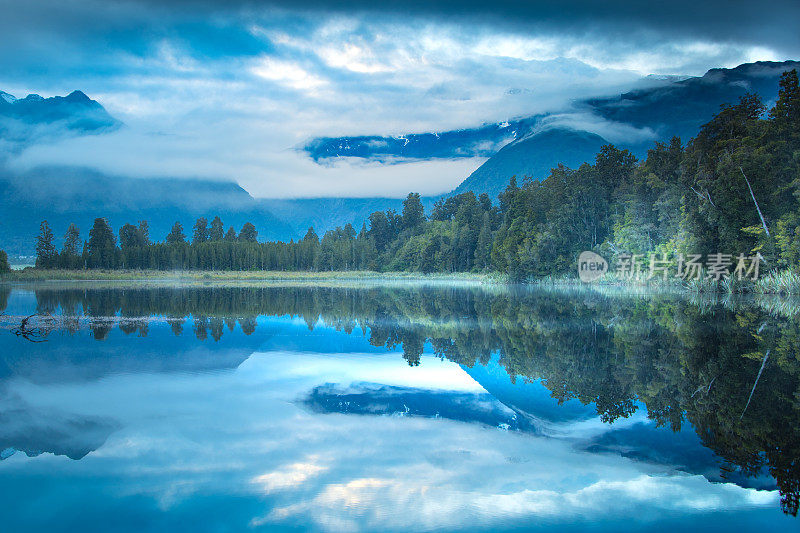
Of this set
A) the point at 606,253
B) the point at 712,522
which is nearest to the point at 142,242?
the point at 606,253

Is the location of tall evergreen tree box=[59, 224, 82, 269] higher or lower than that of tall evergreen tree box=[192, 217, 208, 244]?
lower

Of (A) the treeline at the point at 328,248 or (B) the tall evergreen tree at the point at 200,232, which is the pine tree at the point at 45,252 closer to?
(A) the treeline at the point at 328,248

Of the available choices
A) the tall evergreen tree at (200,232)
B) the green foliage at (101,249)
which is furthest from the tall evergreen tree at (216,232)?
the green foliage at (101,249)

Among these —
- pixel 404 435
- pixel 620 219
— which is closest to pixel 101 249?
pixel 620 219

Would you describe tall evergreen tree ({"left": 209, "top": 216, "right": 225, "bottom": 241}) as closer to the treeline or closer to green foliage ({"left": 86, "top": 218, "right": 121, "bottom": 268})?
the treeline

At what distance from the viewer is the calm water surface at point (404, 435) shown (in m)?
5.75

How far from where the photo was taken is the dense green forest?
38906 mm

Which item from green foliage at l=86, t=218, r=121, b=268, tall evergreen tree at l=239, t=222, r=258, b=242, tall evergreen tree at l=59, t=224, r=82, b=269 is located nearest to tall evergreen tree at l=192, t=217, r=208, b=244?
tall evergreen tree at l=239, t=222, r=258, b=242

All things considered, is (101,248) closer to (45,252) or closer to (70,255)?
(70,255)

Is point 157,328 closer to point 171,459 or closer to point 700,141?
point 171,459

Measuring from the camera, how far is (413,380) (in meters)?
12.2

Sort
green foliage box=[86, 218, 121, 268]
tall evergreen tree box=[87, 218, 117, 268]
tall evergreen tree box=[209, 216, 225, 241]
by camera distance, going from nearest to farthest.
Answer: green foliage box=[86, 218, 121, 268], tall evergreen tree box=[87, 218, 117, 268], tall evergreen tree box=[209, 216, 225, 241]

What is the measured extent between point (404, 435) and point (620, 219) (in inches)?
2371

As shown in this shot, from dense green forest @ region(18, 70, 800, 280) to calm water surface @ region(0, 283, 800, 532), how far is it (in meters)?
26.7
